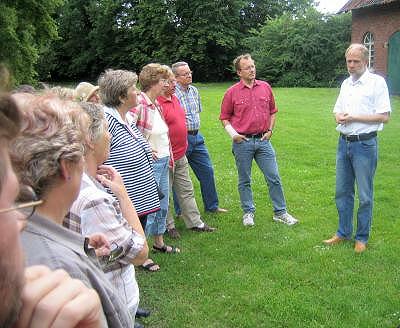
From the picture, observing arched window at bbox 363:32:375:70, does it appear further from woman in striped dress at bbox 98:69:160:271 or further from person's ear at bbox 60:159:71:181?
person's ear at bbox 60:159:71:181

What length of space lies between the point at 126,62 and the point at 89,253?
140 ft

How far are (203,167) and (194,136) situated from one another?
0.47 metres

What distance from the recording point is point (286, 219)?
659 centimetres

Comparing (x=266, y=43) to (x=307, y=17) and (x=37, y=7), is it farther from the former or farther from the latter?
(x=37, y=7)

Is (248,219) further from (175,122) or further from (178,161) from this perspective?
(175,122)

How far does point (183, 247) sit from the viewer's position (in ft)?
19.4

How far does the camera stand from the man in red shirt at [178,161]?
5898mm

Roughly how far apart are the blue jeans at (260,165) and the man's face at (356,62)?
1552 mm

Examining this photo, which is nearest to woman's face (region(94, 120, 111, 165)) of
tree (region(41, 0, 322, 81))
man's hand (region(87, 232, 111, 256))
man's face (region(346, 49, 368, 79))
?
man's hand (region(87, 232, 111, 256))

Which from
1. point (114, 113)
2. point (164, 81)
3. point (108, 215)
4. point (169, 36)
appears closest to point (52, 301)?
point (108, 215)

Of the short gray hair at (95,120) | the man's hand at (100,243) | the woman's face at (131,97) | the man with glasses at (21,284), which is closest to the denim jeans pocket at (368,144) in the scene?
the woman's face at (131,97)

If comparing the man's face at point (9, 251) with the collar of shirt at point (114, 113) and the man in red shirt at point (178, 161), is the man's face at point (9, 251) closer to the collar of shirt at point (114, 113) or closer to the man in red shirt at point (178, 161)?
the collar of shirt at point (114, 113)

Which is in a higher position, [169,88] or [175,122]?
[169,88]

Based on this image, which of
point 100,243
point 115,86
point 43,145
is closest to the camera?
point 43,145
